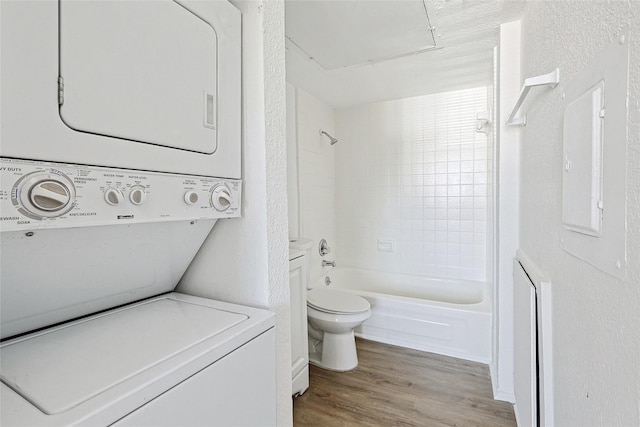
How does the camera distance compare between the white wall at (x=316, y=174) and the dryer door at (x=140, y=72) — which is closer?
the dryer door at (x=140, y=72)

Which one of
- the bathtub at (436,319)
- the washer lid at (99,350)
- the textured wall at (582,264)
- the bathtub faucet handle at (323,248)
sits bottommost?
the bathtub at (436,319)

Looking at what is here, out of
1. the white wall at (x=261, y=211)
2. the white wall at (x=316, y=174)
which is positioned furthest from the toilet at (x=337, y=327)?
the white wall at (x=261, y=211)

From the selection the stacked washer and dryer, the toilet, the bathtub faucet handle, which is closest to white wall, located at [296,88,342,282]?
the bathtub faucet handle

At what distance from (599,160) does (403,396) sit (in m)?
1.80

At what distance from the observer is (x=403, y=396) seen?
1865 millimetres

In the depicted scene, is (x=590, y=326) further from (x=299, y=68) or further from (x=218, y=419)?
(x=299, y=68)

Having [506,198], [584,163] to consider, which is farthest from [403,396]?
[584,163]

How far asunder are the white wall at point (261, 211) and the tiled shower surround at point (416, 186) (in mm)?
2324

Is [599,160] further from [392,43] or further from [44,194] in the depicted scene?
[392,43]

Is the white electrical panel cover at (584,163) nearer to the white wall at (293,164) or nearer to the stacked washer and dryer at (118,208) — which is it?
the stacked washer and dryer at (118,208)

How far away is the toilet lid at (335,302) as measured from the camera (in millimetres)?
2162

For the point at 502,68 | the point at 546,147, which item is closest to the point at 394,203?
the point at 502,68

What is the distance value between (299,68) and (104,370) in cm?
228

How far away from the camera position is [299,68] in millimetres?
2318
